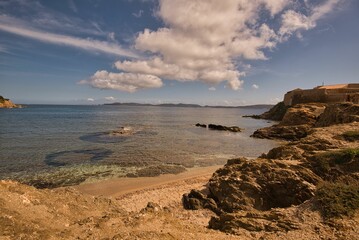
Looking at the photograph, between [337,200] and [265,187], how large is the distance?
13.3 feet

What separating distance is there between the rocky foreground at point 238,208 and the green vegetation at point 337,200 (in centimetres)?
3

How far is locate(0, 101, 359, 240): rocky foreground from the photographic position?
7.32 metres

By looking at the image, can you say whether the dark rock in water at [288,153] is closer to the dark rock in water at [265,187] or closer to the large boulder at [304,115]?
the dark rock in water at [265,187]

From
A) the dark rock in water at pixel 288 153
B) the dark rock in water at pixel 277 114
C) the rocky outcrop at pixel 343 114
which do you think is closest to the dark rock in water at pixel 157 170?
the dark rock in water at pixel 288 153

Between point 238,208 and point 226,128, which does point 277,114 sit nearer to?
point 226,128

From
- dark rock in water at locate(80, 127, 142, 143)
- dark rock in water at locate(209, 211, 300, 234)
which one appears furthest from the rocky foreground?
dark rock in water at locate(80, 127, 142, 143)

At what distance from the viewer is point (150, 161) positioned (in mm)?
27875

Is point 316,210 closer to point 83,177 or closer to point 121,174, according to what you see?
point 121,174

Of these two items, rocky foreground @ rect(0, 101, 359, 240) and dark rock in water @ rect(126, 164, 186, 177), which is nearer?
rocky foreground @ rect(0, 101, 359, 240)

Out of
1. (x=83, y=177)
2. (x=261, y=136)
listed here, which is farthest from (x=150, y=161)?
(x=261, y=136)

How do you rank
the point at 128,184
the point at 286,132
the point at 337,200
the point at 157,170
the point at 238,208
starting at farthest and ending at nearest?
1. the point at 286,132
2. the point at 157,170
3. the point at 128,184
4. the point at 238,208
5. the point at 337,200

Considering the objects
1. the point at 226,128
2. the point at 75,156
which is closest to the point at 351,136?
the point at 75,156

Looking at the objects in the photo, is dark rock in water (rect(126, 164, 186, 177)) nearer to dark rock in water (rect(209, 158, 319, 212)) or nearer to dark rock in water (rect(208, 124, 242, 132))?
dark rock in water (rect(209, 158, 319, 212))

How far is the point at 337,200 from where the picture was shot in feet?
28.1
